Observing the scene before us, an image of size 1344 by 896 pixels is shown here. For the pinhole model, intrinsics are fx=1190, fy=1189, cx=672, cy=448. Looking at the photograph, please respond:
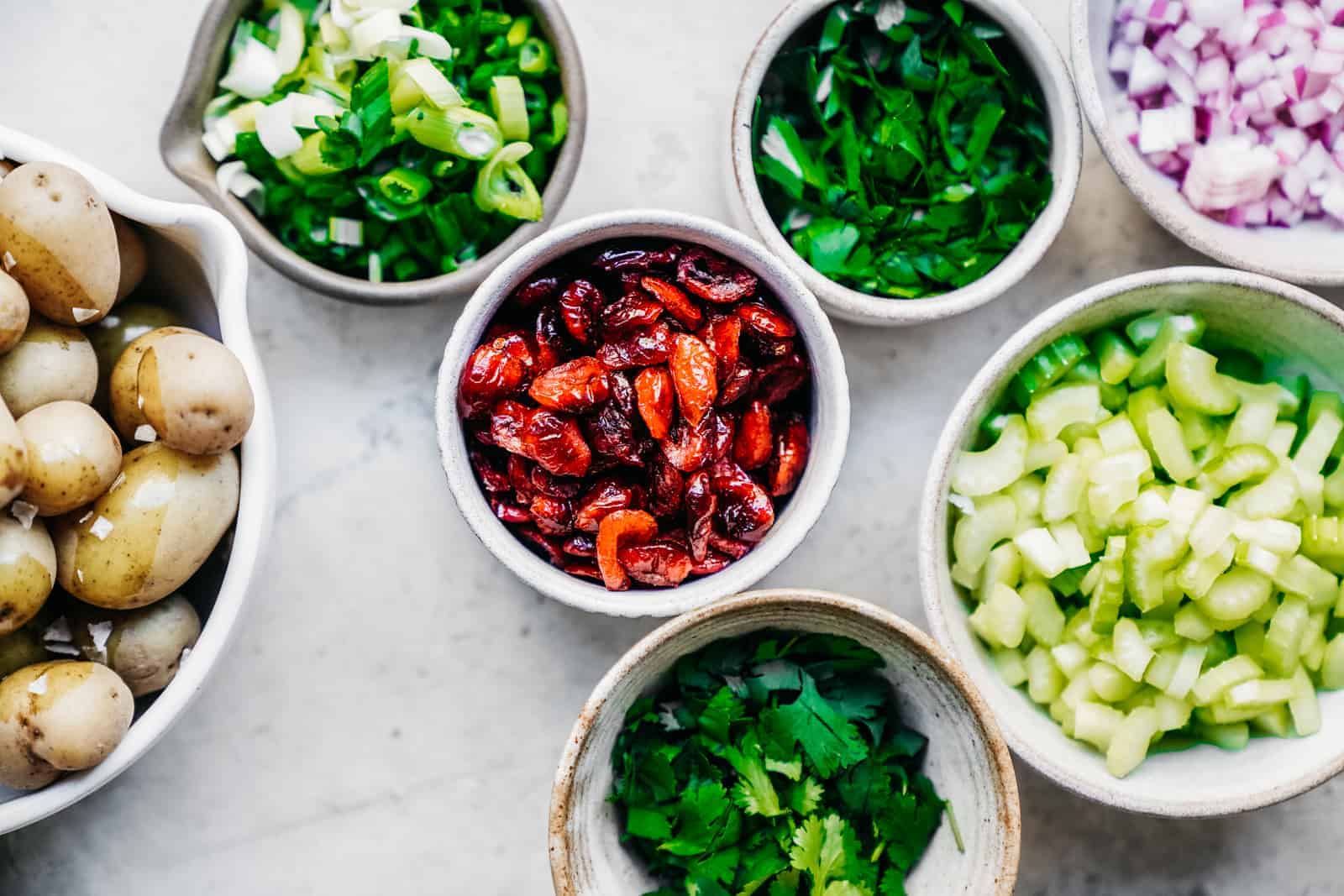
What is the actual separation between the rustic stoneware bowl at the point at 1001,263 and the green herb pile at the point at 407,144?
22cm

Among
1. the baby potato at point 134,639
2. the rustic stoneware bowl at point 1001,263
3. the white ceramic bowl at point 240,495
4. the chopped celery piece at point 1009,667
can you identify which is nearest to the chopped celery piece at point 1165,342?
the rustic stoneware bowl at point 1001,263

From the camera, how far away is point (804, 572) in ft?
5.09

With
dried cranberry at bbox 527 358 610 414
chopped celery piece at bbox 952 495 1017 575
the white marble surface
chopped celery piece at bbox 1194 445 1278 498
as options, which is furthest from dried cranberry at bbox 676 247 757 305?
chopped celery piece at bbox 1194 445 1278 498

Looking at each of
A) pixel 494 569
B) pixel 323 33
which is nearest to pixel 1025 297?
pixel 494 569

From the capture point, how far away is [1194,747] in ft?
4.59

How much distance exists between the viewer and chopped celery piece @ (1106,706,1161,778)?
52.5 inches

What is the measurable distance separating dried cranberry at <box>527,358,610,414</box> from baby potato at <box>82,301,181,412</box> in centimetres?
42

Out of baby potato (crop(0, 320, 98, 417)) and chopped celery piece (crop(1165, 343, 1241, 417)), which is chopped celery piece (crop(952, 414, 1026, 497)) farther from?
baby potato (crop(0, 320, 98, 417))

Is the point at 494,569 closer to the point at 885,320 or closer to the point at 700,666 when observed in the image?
the point at 700,666

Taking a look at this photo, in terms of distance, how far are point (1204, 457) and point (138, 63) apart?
4.62ft

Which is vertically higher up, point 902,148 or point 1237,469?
point 902,148

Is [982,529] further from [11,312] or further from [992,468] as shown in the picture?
[11,312]

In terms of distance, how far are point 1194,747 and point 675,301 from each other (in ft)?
2.64

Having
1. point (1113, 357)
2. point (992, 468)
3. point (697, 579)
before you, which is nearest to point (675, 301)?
point (697, 579)
